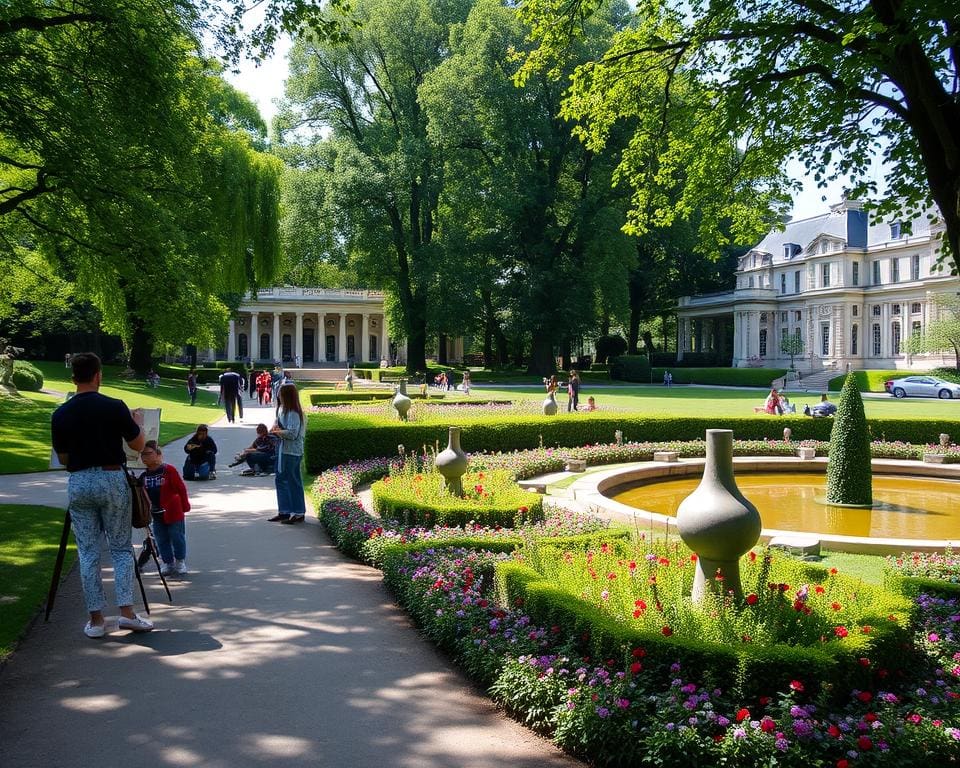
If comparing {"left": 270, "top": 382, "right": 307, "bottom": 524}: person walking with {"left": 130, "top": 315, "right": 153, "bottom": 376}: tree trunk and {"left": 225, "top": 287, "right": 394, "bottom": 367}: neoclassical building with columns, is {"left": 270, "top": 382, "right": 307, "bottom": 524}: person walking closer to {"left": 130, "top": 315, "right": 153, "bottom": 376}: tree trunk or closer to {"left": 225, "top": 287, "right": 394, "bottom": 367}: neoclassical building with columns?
{"left": 130, "top": 315, "right": 153, "bottom": 376}: tree trunk

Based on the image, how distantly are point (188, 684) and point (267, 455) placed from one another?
10.4m

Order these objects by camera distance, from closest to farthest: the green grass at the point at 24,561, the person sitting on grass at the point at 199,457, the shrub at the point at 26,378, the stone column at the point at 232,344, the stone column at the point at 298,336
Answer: the green grass at the point at 24,561 → the person sitting on grass at the point at 199,457 → the shrub at the point at 26,378 → the stone column at the point at 298,336 → the stone column at the point at 232,344

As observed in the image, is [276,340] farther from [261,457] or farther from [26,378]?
[261,457]

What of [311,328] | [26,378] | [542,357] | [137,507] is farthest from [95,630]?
[311,328]

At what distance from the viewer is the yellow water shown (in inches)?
462

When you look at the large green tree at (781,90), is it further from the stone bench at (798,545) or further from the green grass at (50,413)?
the green grass at (50,413)

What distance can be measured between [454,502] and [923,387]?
42.7 m

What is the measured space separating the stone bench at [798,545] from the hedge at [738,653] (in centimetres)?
393

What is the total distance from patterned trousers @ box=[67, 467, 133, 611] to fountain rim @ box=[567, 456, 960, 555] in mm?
6515

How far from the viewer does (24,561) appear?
25.8 feet

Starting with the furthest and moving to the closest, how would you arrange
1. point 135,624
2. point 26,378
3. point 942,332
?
point 942,332 → point 26,378 → point 135,624

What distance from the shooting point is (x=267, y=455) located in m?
15.2

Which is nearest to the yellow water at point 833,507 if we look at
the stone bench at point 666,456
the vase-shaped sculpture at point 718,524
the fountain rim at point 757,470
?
the fountain rim at point 757,470

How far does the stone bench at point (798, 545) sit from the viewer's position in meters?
9.16
